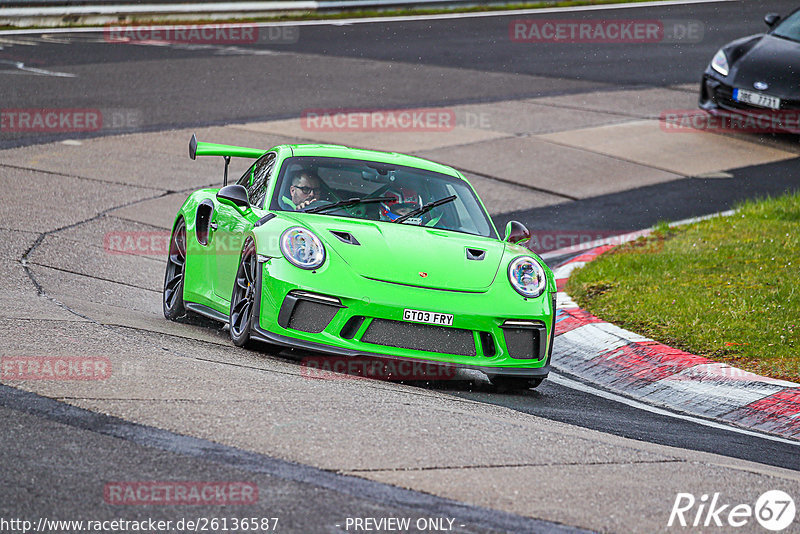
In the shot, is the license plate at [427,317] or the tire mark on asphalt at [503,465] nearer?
the tire mark on asphalt at [503,465]

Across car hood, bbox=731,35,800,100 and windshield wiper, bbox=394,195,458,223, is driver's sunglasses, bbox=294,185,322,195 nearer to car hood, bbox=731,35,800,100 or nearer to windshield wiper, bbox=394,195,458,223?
windshield wiper, bbox=394,195,458,223

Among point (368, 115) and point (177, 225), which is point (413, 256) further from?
point (368, 115)

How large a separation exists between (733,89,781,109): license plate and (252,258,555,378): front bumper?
9512 mm

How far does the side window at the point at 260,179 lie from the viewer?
25.7 feet

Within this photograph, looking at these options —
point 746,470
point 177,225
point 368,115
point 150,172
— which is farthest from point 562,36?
point 746,470

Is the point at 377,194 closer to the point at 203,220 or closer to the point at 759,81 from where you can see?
the point at 203,220

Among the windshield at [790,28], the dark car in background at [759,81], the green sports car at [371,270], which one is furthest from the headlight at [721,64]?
the green sports car at [371,270]

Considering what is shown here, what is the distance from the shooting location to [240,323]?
7.07 meters

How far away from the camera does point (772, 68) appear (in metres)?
15.4

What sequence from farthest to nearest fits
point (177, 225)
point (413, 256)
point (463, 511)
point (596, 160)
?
point (596, 160) < point (177, 225) < point (413, 256) < point (463, 511)

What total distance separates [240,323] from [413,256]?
1.11 metres

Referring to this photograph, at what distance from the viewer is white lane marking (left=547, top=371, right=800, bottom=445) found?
6.52 m

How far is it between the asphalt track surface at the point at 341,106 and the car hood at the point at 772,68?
40.0 inches

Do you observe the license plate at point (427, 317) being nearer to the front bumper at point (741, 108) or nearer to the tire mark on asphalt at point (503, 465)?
the tire mark on asphalt at point (503, 465)
